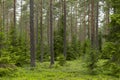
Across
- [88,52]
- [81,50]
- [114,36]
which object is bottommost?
[81,50]

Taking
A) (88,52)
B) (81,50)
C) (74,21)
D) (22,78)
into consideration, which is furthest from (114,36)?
(74,21)

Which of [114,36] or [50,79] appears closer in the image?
[50,79]

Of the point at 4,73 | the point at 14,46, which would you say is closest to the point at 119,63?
the point at 4,73

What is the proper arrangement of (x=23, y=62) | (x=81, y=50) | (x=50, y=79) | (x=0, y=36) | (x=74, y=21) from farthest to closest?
1. (x=74, y=21)
2. (x=81, y=50)
3. (x=23, y=62)
4. (x=0, y=36)
5. (x=50, y=79)

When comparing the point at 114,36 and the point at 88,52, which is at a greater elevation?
the point at 114,36

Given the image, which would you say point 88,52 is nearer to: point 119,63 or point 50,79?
point 119,63

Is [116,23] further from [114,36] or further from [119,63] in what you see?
[119,63]

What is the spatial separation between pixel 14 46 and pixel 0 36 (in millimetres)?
7684

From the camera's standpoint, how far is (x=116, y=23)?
50.7 ft

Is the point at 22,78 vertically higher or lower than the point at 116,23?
lower

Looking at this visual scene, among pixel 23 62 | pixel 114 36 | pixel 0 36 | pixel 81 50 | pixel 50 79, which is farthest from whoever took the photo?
pixel 81 50

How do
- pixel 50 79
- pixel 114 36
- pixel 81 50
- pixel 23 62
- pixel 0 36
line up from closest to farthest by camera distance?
pixel 50 79 < pixel 0 36 < pixel 114 36 < pixel 23 62 < pixel 81 50

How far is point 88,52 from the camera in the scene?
15.6 meters

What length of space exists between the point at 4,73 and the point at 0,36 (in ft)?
7.66
